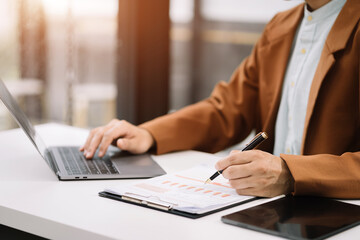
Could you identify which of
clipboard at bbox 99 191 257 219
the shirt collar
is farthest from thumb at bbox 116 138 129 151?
the shirt collar

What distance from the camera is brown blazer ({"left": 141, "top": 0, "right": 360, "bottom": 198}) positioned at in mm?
1193

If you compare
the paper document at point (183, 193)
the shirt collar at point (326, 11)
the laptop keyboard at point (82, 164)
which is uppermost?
the shirt collar at point (326, 11)

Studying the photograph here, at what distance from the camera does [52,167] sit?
53.2 inches

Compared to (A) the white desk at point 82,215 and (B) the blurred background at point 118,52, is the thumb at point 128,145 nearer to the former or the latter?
(A) the white desk at point 82,215

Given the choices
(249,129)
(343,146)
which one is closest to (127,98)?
(249,129)

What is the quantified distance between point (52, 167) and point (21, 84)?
1940 millimetres

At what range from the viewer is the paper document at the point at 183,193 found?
1064mm

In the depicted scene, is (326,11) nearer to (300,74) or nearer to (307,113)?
(300,74)

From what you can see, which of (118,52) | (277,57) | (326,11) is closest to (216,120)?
(277,57)

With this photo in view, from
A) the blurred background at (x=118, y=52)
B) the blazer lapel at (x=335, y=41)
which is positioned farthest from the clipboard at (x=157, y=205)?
the blurred background at (x=118, y=52)

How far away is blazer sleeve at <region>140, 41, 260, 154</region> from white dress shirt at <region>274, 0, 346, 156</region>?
0.17 metres

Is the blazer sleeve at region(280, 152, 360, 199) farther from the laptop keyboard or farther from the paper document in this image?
the laptop keyboard

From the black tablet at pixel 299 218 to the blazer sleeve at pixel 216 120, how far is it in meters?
0.59

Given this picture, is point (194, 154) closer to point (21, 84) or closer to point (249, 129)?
point (249, 129)
